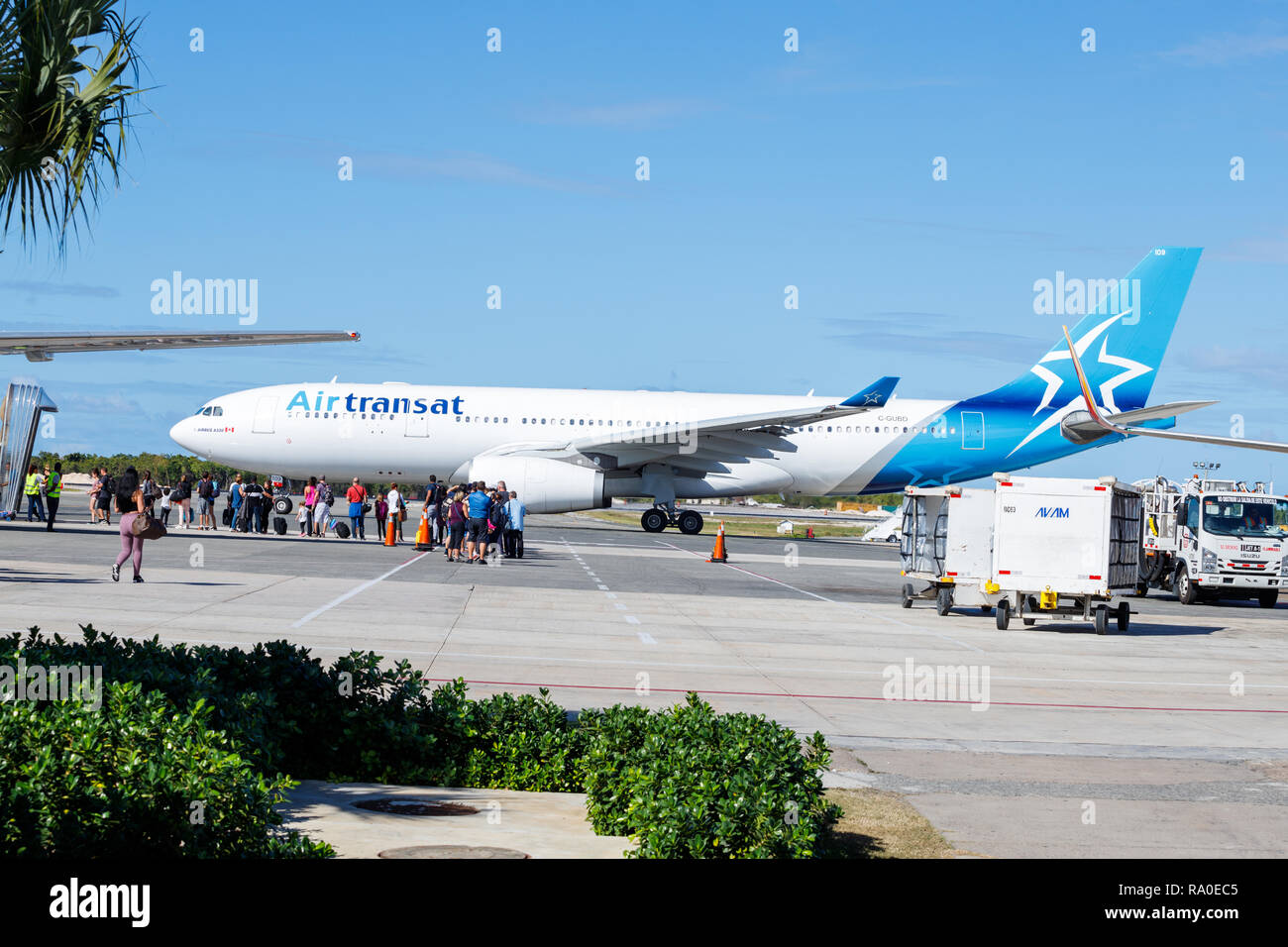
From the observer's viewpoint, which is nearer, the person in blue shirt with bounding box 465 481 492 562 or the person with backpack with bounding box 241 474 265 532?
the person in blue shirt with bounding box 465 481 492 562

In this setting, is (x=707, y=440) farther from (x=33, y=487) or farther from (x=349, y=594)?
(x=349, y=594)

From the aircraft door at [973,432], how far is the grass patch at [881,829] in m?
40.1

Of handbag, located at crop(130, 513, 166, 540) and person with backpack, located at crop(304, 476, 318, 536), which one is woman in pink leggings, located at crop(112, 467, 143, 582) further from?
person with backpack, located at crop(304, 476, 318, 536)

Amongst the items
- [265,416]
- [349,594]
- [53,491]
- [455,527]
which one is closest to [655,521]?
[265,416]

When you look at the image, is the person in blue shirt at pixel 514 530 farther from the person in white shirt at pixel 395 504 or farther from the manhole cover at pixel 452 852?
the manhole cover at pixel 452 852

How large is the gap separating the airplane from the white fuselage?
0.16ft

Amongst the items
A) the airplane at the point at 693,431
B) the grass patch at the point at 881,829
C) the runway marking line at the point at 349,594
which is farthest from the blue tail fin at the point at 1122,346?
the grass patch at the point at 881,829

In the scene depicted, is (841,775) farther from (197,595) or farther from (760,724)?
(197,595)

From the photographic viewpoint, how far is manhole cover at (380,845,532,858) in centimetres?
610

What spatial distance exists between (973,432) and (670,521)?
39.1 ft

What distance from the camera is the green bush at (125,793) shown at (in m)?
5.39

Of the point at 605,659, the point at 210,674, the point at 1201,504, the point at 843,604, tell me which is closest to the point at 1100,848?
the point at 210,674

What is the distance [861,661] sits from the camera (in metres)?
15.9

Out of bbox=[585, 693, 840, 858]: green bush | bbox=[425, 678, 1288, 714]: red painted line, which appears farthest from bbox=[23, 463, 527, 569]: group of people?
bbox=[585, 693, 840, 858]: green bush
